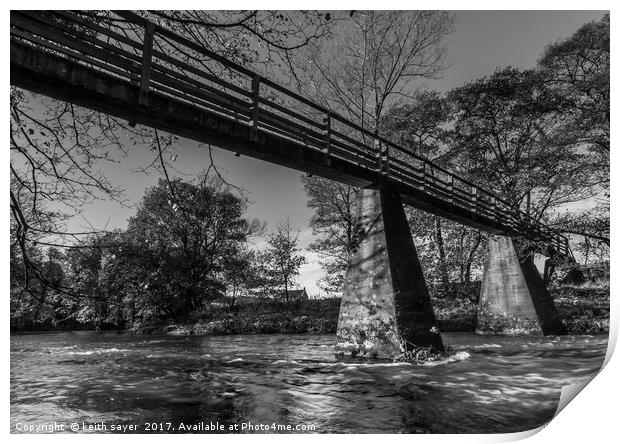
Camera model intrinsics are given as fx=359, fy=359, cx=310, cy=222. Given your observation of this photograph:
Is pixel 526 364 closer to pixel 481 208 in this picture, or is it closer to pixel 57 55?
pixel 481 208

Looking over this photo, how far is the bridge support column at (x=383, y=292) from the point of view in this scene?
315 inches

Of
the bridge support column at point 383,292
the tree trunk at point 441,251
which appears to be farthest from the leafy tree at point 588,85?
the tree trunk at point 441,251

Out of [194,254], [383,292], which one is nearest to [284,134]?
[383,292]

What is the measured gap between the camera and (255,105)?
612cm

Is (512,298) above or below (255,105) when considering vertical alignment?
below

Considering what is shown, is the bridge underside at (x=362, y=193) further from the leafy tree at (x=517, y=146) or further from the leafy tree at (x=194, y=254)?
the leafy tree at (x=194, y=254)

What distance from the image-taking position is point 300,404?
4359 millimetres

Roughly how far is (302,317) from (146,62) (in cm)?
1624

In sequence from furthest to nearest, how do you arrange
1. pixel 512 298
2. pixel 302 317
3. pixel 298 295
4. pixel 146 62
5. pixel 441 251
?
pixel 298 295 < pixel 302 317 < pixel 441 251 < pixel 512 298 < pixel 146 62

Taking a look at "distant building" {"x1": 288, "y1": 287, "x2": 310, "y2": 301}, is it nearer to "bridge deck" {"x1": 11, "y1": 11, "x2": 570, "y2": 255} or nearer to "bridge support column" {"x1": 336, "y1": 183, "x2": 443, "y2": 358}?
"bridge support column" {"x1": 336, "y1": 183, "x2": 443, "y2": 358}

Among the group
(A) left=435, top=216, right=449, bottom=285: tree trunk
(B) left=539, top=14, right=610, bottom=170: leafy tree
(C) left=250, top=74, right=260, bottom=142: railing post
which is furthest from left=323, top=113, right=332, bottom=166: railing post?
(A) left=435, top=216, right=449, bottom=285: tree trunk

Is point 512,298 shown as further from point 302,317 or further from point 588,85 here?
point 588,85

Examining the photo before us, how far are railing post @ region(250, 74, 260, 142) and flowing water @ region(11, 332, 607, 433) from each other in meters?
4.11
